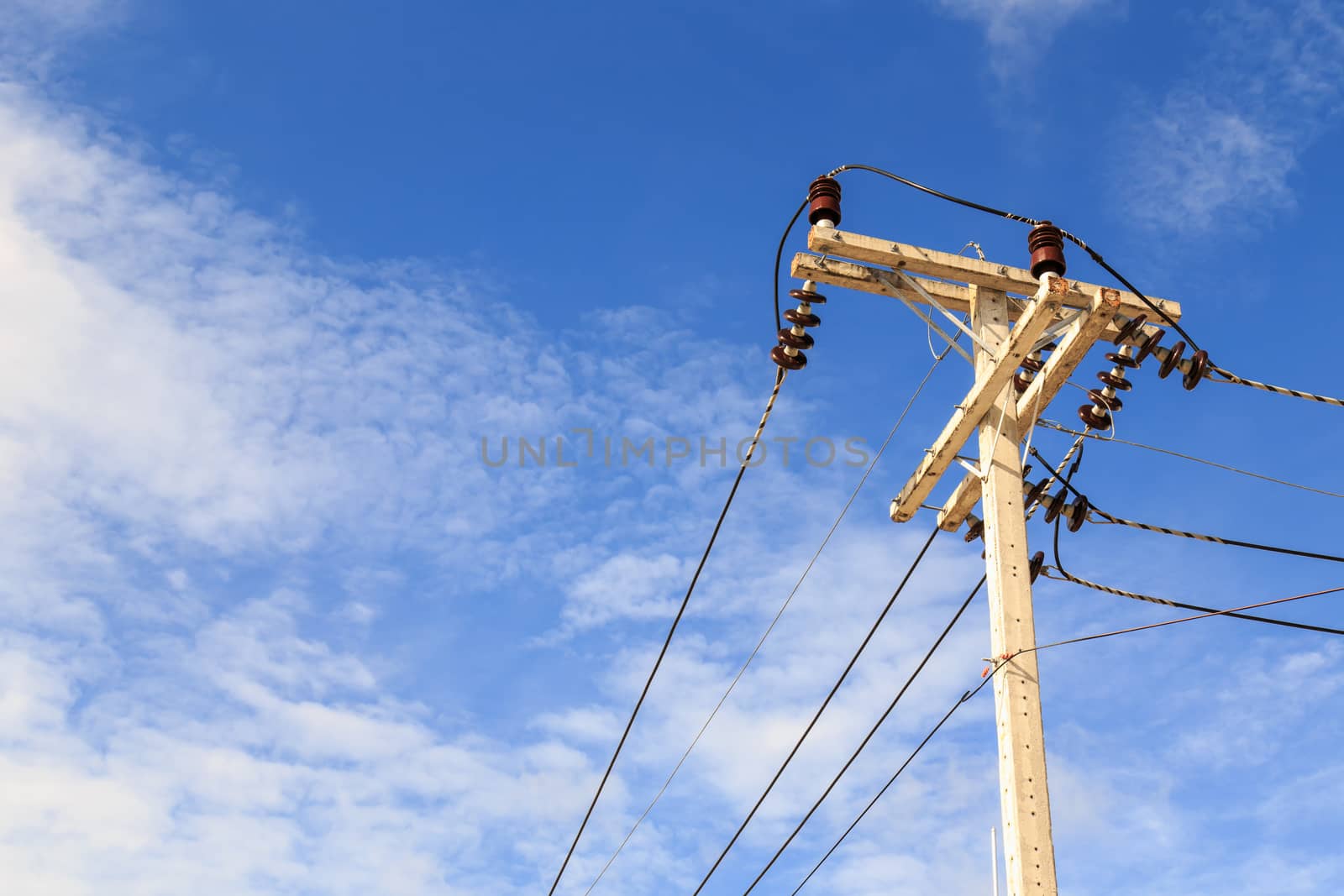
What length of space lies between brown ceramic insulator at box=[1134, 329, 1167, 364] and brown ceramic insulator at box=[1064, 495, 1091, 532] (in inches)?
43.0

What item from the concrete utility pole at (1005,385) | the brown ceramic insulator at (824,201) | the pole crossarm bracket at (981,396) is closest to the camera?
the concrete utility pole at (1005,385)

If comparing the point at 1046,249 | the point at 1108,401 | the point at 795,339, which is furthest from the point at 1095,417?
the point at 795,339

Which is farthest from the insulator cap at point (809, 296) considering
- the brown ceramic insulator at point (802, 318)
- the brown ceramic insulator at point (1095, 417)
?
the brown ceramic insulator at point (1095, 417)

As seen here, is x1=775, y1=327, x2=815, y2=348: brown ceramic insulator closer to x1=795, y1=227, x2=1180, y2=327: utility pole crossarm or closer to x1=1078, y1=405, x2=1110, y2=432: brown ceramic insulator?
x1=795, y1=227, x2=1180, y2=327: utility pole crossarm

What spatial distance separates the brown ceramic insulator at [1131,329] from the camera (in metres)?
8.41

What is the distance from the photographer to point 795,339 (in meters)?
9.32

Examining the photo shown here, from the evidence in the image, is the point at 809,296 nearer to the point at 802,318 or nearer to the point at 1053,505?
the point at 802,318

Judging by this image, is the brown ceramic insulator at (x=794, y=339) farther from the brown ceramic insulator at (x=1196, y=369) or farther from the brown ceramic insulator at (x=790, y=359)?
the brown ceramic insulator at (x=1196, y=369)

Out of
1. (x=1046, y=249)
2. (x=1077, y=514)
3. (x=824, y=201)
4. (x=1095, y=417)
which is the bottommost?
(x=1077, y=514)

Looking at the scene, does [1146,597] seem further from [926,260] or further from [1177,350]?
[926,260]

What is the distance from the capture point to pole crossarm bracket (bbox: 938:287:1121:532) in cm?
815

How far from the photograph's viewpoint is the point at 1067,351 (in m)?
8.20

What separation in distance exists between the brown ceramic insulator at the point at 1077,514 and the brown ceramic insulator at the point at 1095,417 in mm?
→ 544

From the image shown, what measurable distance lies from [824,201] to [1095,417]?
245 cm
